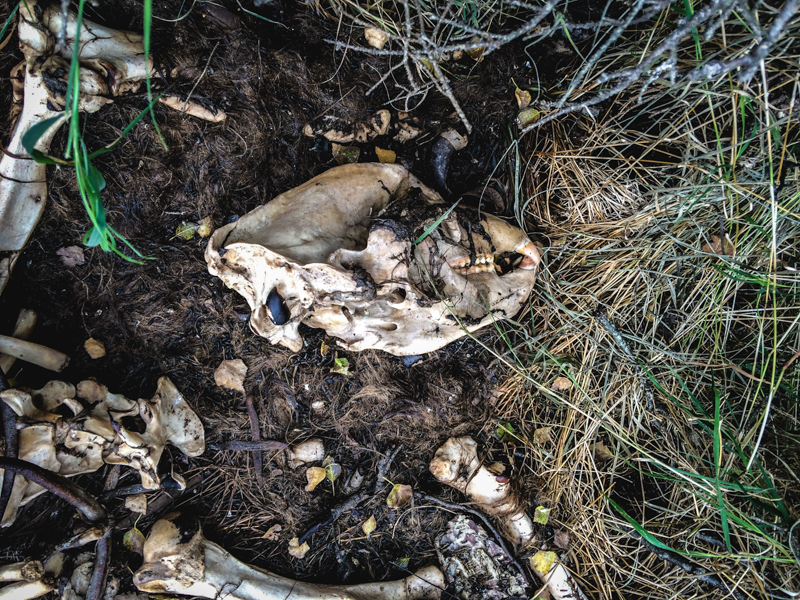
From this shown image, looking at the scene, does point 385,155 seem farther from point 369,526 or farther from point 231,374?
point 369,526

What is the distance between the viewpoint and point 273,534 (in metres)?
2.91

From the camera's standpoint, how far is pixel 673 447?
106 inches

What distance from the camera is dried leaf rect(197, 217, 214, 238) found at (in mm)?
2592

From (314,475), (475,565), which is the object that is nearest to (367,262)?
(314,475)

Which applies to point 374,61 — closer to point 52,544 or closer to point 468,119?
point 468,119

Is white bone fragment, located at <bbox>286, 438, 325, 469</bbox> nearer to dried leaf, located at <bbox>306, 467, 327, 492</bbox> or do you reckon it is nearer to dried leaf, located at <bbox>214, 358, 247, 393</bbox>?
dried leaf, located at <bbox>306, 467, 327, 492</bbox>

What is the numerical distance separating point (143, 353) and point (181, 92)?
1.38m

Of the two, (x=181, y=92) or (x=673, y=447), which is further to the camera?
(x=673, y=447)

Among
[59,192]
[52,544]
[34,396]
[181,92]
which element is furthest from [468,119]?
[52,544]

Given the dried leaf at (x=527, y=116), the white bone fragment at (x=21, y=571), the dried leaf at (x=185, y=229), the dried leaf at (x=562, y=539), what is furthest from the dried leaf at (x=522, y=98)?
the white bone fragment at (x=21, y=571)

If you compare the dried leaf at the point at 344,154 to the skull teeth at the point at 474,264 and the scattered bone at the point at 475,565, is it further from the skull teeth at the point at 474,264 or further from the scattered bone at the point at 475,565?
the scattered bone at the point at 475,565

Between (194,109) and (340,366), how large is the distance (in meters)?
1.55

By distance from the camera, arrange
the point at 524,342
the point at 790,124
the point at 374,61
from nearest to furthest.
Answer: the point at 790,124, the point at 374,61, the point at 524,342

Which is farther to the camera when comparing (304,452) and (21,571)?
(304,452)
